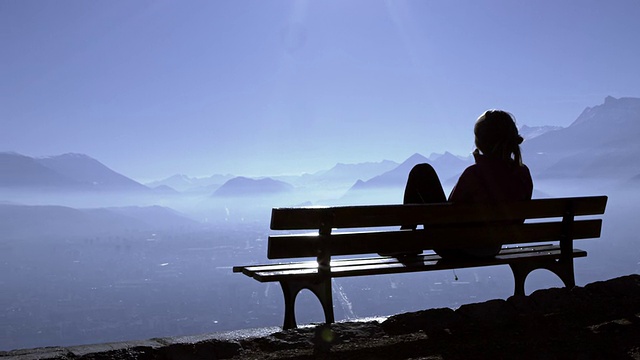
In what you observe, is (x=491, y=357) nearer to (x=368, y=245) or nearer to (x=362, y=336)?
(x=362, y=336)

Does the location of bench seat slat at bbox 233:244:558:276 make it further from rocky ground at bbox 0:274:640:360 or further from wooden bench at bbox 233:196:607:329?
rocky ground at bbox 0:274:640:360

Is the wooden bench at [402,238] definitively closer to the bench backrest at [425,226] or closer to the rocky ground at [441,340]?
the bench backrest at [425,226]

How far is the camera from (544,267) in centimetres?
623

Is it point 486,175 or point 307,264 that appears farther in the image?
point 486,175

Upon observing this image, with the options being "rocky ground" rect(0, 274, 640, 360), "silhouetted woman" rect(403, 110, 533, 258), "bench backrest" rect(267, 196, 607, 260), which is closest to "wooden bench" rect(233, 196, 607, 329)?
"bench backrest" rect(267, 196, 607, 260)

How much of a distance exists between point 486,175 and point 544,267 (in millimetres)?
1211

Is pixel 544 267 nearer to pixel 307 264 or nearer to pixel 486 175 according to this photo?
pixel 486 175

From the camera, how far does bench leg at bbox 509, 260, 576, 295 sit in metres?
6.19

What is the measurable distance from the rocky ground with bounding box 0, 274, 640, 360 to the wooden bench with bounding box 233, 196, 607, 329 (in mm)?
411

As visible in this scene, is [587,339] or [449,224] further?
[449,224]

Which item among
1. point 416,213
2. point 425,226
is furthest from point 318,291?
point 425,226

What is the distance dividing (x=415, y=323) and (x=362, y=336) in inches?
20.5

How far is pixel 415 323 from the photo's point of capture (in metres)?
4.90

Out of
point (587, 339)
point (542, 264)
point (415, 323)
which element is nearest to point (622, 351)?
point (587, 339)
